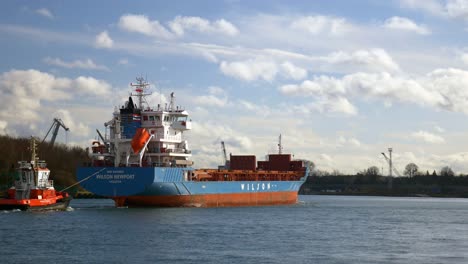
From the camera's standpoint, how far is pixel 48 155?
98.9 metres

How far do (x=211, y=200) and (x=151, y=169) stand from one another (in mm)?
8465

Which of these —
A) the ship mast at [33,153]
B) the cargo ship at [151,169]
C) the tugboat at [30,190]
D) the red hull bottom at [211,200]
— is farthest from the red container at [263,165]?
the ship mast at [33,153]

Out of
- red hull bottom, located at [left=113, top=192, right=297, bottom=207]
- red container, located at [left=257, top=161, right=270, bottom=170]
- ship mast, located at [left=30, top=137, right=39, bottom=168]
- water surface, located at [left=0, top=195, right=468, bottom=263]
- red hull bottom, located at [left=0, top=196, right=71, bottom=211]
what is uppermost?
red container, located at [left=257, top=161, right=270, bottom=170]

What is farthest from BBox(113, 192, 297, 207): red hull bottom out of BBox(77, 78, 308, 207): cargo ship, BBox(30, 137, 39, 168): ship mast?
BBox(30, 137, 39, 168): ship mast

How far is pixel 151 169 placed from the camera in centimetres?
5044

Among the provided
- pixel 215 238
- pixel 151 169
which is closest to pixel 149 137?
pixel 151 169

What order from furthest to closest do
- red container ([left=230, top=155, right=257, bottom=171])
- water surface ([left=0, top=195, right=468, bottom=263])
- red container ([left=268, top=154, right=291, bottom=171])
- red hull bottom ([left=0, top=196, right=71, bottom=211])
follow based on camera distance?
red container ([left=268, top=154, right=291, bottom=171])
red container ([left=230, top=155, right=257, bottom=171])
red hull bottom ([left=0, top=196, right=71, bottom=211])
water surface ([left=0, top=195, right=468, bottom=263])

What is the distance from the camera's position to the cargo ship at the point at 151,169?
51.2 metres

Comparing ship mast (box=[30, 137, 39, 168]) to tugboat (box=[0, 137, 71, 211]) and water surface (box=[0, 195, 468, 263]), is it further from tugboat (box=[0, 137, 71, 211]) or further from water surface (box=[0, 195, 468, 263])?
water surface (box=[0, 195, 468, 263])

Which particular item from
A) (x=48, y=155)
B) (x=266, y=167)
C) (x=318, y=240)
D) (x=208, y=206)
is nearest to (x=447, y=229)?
(x=318, y=240)

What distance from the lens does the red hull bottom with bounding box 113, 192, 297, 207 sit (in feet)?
170

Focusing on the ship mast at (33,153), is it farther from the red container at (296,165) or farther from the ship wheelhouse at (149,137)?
the red container at (296,165)

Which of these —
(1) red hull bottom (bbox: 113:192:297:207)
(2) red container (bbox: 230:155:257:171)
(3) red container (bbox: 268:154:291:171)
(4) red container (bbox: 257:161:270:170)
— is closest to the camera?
(1) red hull bottom (bbox: 113:192:297:207)

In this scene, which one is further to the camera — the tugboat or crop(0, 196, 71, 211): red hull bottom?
the tugboat
